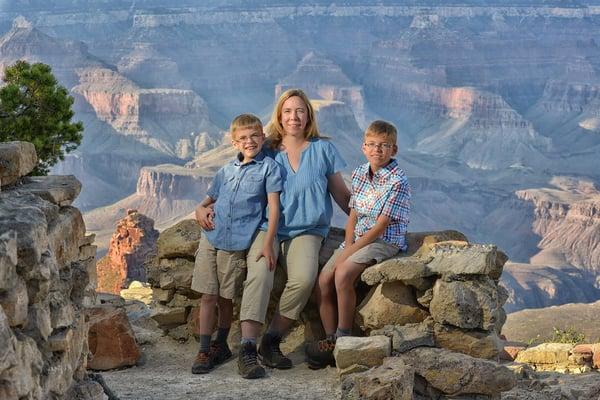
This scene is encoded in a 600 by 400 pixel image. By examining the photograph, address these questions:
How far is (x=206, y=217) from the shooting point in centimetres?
848

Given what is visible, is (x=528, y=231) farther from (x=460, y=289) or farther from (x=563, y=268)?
Result: (x=460, y=289)

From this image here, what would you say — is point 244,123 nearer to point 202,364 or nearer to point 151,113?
point 202,364

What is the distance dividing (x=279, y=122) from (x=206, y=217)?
998 mm

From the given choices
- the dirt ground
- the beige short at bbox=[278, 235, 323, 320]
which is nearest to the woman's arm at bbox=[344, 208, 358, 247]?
the beige short at bbox=[278, 235, 323, 320]

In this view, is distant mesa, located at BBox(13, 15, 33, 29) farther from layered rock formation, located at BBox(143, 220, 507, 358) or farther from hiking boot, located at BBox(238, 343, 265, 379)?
layered rock formation, located at BBox(143, 220, 507, 358)

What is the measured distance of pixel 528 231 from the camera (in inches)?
4599

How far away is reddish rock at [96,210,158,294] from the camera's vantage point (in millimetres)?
35812

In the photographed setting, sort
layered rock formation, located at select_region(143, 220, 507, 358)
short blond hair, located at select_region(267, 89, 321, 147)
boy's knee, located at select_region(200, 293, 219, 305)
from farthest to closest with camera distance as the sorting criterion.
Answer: short blond hair, located at select_region(267, 89, 321, 147) < boy's knee, located at select_region(200, 293, 219, 305) < layered rock formation, located at select_region(143, 220, 507, 358)

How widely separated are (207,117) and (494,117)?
43.4 m

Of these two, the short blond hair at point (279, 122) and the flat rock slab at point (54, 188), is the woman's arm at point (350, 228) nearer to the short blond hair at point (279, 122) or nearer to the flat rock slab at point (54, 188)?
the short blond hair at point (279, 122)

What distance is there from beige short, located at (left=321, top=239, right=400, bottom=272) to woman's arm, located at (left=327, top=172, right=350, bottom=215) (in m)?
0.60

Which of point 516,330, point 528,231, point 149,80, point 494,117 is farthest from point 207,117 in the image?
point 516,330

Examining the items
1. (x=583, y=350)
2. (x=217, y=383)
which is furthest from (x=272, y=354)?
(x=583, y=350)

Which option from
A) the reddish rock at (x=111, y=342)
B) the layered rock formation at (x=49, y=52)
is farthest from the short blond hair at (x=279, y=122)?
the layered rock formation at (x=49, y=52)
